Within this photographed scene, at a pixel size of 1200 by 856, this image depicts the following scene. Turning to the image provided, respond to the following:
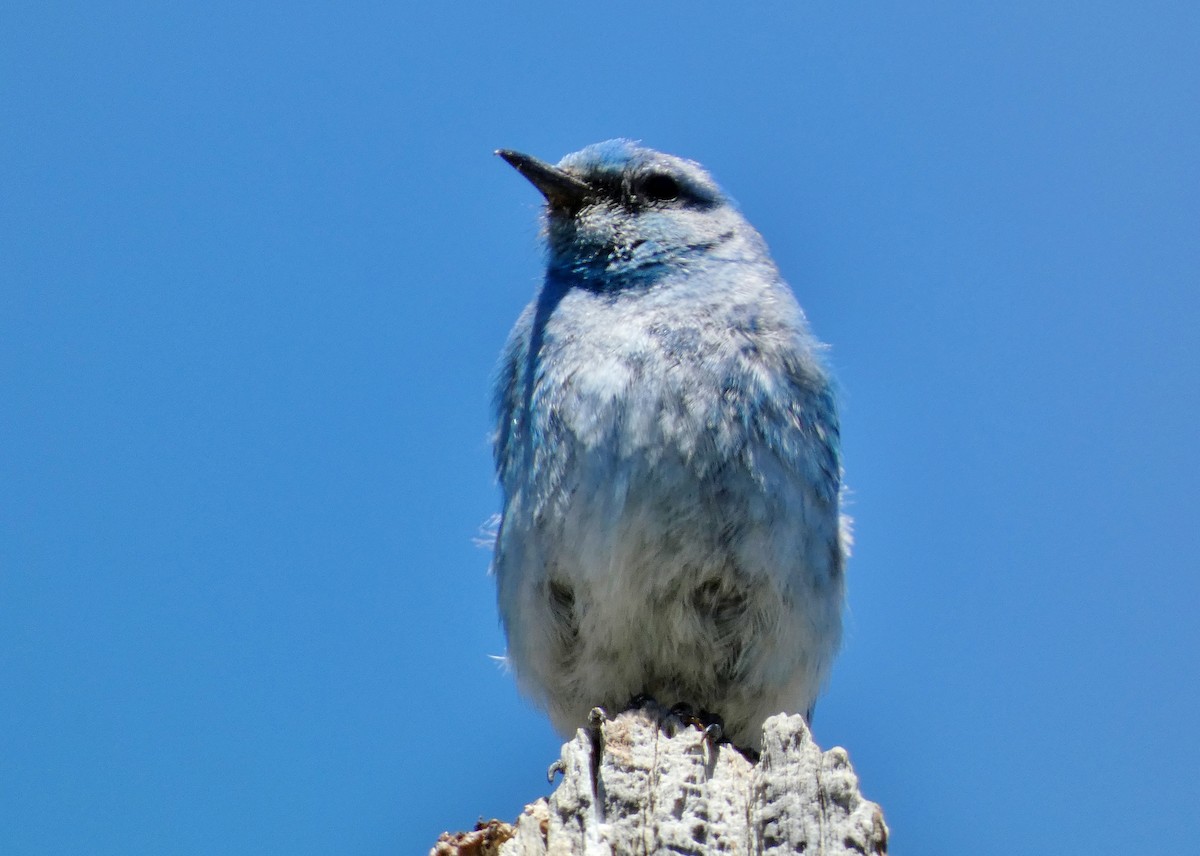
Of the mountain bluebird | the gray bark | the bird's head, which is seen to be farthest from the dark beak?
the gray bark

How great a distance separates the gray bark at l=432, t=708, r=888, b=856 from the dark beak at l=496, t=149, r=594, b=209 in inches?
147

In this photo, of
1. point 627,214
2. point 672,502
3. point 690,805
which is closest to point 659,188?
point 627,214

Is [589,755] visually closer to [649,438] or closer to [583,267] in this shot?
[649,438]

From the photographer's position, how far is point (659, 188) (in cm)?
813

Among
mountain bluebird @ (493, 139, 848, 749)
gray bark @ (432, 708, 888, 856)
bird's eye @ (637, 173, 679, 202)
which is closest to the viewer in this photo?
gray bark @ (432, 708, 888, 856)

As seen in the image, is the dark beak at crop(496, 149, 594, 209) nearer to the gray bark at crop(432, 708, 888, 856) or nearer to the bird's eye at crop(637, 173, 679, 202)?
the bird's eye at crop(637, 173, 679, 202)

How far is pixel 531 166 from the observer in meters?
8.12

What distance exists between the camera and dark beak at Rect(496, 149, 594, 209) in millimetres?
8070

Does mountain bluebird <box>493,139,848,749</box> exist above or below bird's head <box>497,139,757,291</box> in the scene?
below

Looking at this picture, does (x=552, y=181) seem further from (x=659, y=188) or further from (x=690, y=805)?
(x=690, y=805)

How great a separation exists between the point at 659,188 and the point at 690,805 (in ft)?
14.1

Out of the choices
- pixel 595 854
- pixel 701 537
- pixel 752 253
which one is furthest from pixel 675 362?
pixel 595 854

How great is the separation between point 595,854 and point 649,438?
2352 millimetres

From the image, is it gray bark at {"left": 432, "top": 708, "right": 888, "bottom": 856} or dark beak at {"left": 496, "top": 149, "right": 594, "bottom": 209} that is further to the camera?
dark beak at {"left": 496, "top": 149, "right": 594, "bottom": 209}
